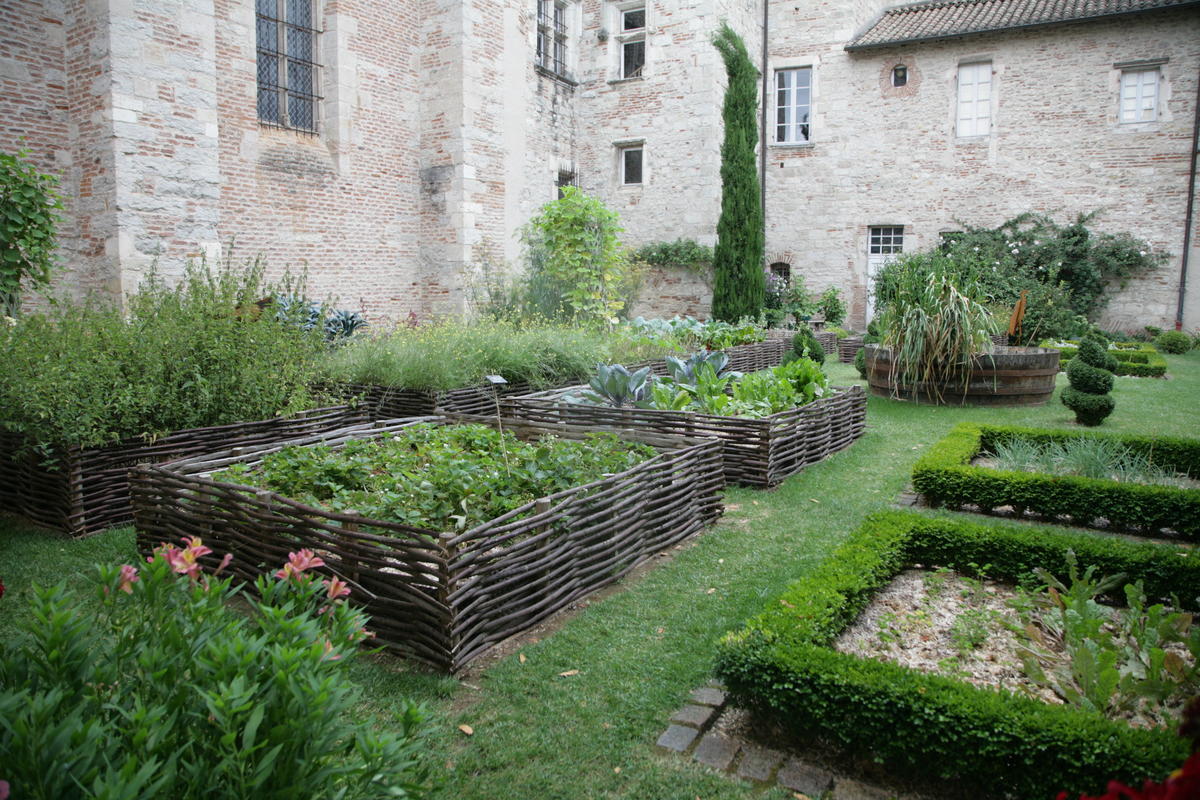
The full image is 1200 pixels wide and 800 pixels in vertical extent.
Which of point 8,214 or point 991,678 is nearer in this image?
point 991,678

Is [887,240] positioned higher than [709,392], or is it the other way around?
[887,240]

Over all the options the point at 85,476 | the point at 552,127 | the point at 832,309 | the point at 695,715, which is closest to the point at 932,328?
the point at 695,715

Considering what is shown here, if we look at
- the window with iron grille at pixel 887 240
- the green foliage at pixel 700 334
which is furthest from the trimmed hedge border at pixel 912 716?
the window with iron grille at pixel 887 240

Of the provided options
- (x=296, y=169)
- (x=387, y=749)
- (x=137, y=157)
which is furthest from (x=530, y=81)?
(x=387, y=749)

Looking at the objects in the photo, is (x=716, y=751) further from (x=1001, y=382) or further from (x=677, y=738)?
(x=1001, y=382)

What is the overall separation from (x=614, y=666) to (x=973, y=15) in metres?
19.9

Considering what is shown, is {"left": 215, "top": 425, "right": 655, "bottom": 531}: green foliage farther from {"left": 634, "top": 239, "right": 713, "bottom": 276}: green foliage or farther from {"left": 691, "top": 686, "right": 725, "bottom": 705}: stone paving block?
{"left": 634, "top": 239, "right": 713, "bottom": 276}: green foliage

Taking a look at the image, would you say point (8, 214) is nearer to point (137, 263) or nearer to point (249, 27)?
point (137, 263)

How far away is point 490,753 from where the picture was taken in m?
2.68

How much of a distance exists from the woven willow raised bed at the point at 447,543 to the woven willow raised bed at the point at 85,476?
587 mm

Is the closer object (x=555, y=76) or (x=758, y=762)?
(x=758, y=762)

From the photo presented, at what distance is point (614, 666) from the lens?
10.8ft

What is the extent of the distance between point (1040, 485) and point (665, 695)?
3.61 meters

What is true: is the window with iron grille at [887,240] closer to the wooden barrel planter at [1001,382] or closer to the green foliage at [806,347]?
the green foliage at [806,347]
